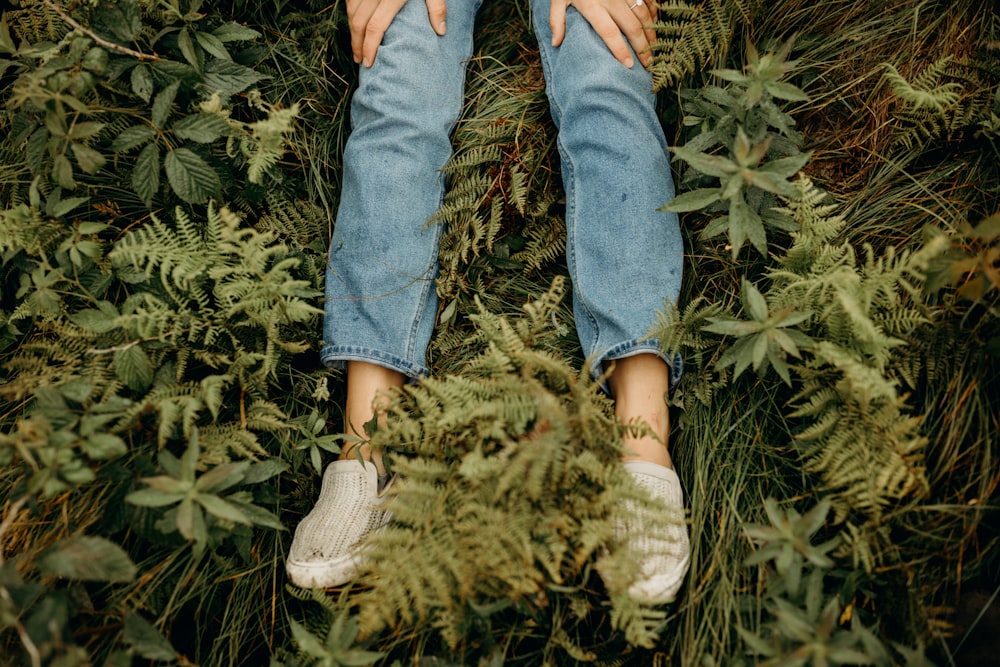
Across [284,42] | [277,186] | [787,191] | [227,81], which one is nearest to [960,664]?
[787,191]

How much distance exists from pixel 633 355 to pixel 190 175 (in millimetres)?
1751

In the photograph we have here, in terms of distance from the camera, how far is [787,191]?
6.27 ft

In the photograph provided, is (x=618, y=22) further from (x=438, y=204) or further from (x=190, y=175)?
(x=190, y=175)

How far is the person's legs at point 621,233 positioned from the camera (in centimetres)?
211

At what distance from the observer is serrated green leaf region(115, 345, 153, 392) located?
1920 mm

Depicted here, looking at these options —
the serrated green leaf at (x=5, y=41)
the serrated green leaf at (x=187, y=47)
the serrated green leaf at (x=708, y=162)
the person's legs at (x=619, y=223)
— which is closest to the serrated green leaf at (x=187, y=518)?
the person's legs at (x=619, y=223)

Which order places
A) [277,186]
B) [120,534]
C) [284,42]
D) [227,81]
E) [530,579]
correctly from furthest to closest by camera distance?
1. [284,42]
2. [277,186]
3. [227,81]
4. [120,534]
5. [530,579]

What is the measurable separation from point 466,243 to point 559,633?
148cm

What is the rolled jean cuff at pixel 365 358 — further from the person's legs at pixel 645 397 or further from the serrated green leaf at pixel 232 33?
the serrated green leaf at pixel 232 33

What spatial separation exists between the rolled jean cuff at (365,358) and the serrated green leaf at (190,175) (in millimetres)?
723

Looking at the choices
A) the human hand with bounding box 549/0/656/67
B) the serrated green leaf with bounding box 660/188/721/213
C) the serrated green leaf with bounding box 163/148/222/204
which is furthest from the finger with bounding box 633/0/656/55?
the serrated green leaf with bounding box 163/148/222/204

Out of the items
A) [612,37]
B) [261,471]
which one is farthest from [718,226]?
[261,471]

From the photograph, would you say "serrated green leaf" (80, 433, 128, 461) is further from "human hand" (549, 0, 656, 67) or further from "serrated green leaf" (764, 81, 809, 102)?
"serrated green leaf" (764, 81, 809, 102)

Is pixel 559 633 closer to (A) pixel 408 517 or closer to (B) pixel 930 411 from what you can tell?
(A) pixel 408 517
